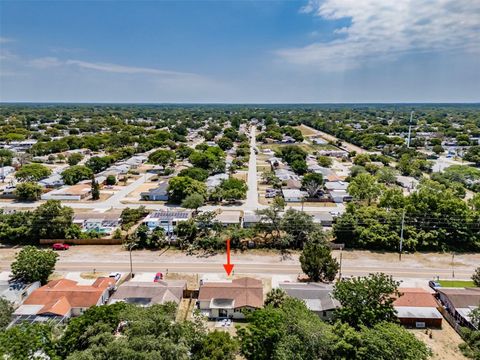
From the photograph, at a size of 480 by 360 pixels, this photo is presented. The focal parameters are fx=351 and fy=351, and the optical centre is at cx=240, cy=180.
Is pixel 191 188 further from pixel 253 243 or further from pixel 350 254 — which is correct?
pixel 350 254

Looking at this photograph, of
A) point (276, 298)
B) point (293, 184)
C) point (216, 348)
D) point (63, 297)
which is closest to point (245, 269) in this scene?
point (276, 298)

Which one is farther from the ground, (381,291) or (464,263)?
(381,291)

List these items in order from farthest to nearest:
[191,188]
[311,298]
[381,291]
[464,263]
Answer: [191,188]
[464,263]
[311,298]
[381,291]

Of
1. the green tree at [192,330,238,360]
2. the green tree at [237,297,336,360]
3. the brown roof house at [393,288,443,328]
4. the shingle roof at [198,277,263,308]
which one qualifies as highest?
the green tree at [237,297,336,360]

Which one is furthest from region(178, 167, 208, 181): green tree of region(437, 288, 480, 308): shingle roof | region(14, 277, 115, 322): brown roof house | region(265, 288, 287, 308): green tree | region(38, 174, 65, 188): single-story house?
region(437, 288, 480, 308): shingle roof

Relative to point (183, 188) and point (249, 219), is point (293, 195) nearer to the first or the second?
point (249, 219)

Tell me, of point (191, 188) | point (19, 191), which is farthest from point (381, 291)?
point (19, 191)

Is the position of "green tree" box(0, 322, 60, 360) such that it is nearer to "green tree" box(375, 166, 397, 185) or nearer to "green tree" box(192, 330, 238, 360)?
"green tree" box(192, 330, 238, 360)
